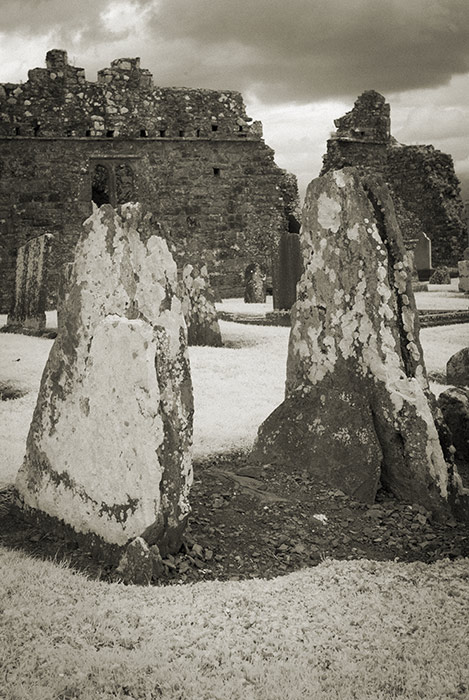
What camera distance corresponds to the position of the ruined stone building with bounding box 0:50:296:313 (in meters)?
20.9

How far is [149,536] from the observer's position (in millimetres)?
4059

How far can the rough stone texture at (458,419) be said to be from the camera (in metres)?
6.30

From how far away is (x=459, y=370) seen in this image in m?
9.03

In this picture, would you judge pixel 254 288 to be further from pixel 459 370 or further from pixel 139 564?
pixel 139 564

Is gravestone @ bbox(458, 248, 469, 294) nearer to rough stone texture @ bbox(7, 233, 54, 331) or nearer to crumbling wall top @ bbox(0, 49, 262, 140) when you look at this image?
crumbling wall top @ bbox(0, 49, 262, 140)

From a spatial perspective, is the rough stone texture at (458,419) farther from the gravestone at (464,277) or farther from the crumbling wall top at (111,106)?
the crumbling wall top at (111,106)

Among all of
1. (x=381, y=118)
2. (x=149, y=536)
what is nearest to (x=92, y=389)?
(x=149, y=536)

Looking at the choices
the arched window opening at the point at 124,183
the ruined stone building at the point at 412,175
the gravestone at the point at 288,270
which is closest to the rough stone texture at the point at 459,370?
the gravestone at the point at 288,270

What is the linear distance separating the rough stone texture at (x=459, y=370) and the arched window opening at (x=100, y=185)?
15339 mm

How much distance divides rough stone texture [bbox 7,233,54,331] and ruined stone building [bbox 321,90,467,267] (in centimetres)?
1821

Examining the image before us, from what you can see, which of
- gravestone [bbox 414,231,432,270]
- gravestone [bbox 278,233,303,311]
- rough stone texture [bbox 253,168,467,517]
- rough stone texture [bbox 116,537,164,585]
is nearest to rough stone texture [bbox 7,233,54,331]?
gravestone [bbox 278,233,303,311]

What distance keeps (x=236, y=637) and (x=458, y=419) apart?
11.7 ft

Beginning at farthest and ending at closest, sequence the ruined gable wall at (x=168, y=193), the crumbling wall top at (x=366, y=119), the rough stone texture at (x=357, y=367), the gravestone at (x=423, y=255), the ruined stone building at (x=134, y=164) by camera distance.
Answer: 1. the crumbling wall top at (x=366, y=119)
2. the gravestone at (x=423, y=255)
3. the ruined gable wall at (x=168, y=193)
4. the ruined stone building at (x=134, y=164)
5. the rough stone texture at (x=357, y=367)

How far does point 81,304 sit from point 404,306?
247 centimetres
